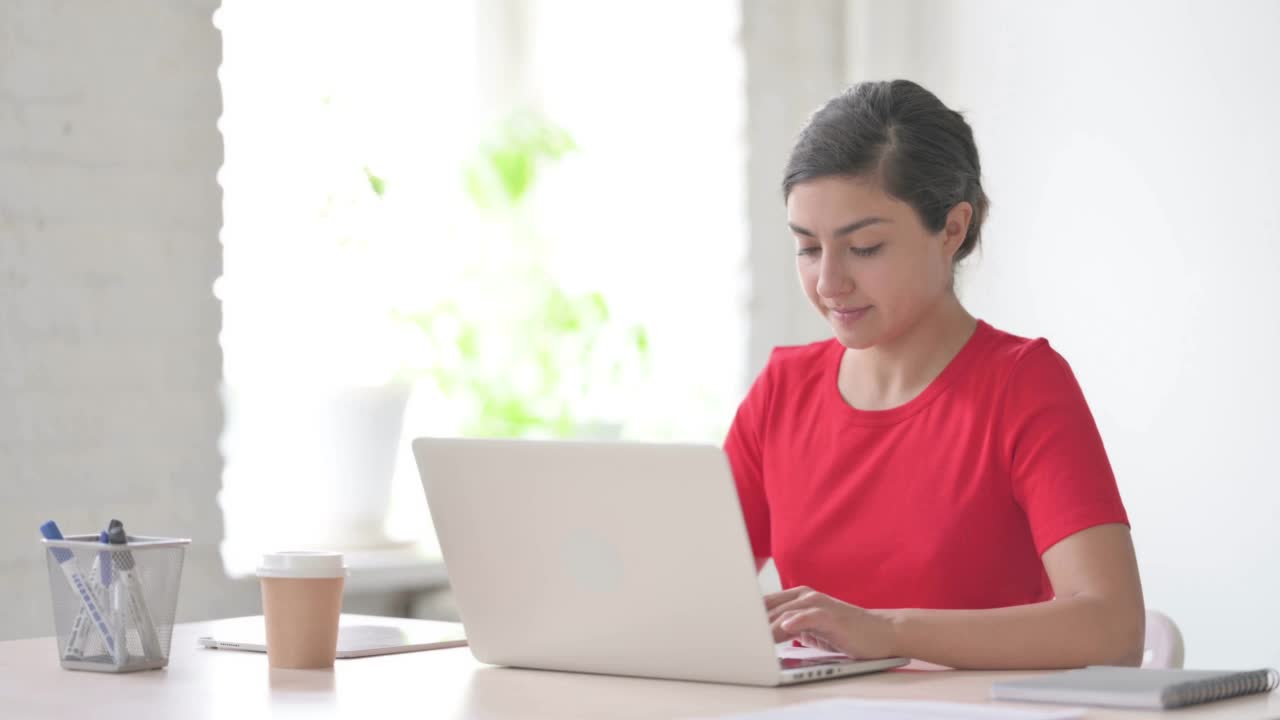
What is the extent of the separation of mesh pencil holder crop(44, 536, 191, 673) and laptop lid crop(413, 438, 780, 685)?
0.74ft

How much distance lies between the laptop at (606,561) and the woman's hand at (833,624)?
0.6 inches

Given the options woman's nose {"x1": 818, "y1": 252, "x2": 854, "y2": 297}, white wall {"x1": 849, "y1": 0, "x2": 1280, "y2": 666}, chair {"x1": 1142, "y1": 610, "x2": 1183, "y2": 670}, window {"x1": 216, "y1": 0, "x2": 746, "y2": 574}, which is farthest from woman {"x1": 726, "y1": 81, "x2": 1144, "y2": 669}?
window {"x1": 216, "y1": 0, "x2": 746, "y2": 574}

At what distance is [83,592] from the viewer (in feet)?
4.15

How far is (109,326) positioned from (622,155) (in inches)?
49.2

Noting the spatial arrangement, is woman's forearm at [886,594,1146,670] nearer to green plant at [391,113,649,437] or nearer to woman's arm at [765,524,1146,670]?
woman's arm at [765,524,1146,670]

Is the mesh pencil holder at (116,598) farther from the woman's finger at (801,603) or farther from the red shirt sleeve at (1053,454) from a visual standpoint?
the red shirt sleeve at (1053,454)

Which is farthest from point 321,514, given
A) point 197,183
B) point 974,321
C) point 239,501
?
point 974,321

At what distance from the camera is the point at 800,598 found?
48.1 inches

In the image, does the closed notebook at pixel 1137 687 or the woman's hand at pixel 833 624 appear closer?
the closed notebook at pixel 1137 687

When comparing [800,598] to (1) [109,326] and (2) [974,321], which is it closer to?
(2) [974,321]

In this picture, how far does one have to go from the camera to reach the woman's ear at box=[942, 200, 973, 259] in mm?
1624

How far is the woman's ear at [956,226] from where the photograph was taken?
1624 millimetres

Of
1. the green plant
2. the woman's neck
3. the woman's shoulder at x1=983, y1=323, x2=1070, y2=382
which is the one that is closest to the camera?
the woman's shoulder at x1=983, y1=323, x2=1070, y2=382

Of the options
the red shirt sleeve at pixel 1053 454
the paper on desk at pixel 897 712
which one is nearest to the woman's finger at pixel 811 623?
the paper on desk at pixel 897 712
